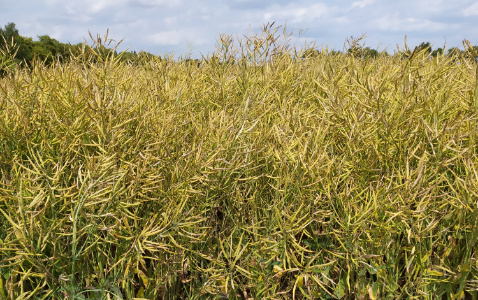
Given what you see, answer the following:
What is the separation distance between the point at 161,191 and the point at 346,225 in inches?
31.4

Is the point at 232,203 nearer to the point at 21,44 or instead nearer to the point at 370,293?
the point at 370,293

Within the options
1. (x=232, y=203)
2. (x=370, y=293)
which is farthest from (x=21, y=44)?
(x=370, y=293)

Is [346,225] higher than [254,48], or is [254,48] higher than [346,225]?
[254,48]

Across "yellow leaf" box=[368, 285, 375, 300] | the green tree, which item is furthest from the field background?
the green tree

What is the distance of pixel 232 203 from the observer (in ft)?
7.06

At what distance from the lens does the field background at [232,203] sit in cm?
178

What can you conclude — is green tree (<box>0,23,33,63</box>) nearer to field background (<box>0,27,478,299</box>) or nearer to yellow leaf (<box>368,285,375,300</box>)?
field background (<box>0,27,478,299</box>)

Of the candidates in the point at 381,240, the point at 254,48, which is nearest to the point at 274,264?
the point at 381,240

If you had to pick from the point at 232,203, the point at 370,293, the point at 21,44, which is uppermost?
the point at 21,44

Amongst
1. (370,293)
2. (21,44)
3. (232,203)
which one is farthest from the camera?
(21,44)

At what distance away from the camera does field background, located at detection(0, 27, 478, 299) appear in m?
1.78

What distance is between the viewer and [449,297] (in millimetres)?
2021

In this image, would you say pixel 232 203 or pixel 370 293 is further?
pixel 232 203

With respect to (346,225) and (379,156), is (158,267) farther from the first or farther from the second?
(379,156)
